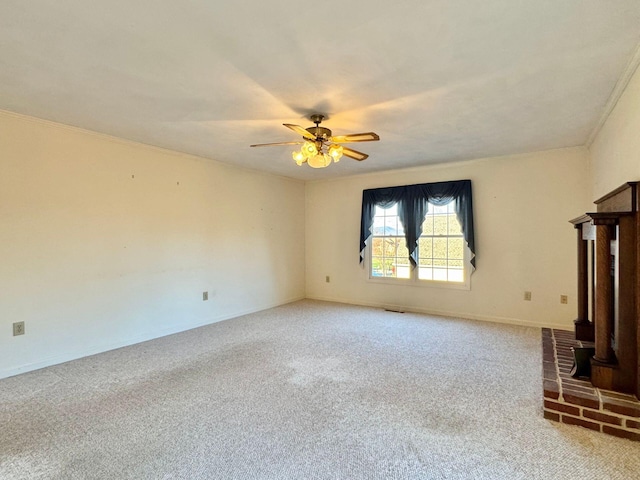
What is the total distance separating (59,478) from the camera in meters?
1.65

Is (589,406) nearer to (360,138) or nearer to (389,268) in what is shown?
(360,138)

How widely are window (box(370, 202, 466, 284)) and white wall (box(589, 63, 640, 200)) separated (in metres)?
1.83

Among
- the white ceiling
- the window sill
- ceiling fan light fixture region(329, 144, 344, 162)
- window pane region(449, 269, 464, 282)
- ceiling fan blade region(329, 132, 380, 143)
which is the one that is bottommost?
the window sill

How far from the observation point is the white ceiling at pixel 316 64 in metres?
1.67

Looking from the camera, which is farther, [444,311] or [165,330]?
[444,311]

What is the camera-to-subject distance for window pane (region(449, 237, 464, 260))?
16.3 ft

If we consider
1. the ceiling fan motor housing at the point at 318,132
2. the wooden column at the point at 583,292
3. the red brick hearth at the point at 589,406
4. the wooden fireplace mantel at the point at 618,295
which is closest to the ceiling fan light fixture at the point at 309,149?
the ceiling fan motor housing at the point at 318,132

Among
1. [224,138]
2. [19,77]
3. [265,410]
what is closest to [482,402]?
[265,410]

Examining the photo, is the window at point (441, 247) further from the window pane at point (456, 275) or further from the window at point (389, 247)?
the window at point (389, 247)

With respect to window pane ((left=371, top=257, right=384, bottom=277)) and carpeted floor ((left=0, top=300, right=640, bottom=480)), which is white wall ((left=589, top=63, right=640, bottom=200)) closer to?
carpeted floor ((left=0, top=300, right=640, bottom=480))

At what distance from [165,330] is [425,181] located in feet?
14.2

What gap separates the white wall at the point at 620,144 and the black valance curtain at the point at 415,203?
1523 mm

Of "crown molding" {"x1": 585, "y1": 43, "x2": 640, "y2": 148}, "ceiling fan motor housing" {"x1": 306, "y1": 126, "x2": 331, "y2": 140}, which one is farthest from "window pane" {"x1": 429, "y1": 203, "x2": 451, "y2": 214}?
"ceiling fan motor housing" {"x1": 306, "y1": 126, "x2": 331, "y2": 140}

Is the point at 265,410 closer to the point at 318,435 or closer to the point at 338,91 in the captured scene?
the point at 318,435
